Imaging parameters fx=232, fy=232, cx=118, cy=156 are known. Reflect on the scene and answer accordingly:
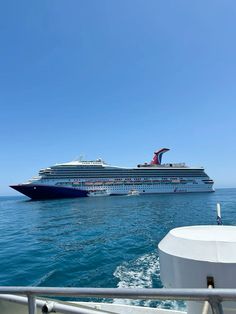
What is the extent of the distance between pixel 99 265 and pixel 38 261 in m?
2.63

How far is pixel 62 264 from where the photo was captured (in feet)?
27.9

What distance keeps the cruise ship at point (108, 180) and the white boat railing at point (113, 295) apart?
54.3 m

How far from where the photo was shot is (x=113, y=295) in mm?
1279

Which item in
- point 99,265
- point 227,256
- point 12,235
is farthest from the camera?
point 12,235


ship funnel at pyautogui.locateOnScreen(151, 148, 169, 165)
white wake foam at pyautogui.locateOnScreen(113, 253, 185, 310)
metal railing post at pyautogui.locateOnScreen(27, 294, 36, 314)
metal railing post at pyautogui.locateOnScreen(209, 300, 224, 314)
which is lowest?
white wake foam at pyautogui.locateOnScreen(113, 253, 185, 310)

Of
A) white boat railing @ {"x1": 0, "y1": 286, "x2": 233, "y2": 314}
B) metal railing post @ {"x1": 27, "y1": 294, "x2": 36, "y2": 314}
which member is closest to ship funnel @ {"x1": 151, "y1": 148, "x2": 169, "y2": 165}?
white boat railing @ {"x1": 0, "y1": 286, "x2": 233, "y2": 314}

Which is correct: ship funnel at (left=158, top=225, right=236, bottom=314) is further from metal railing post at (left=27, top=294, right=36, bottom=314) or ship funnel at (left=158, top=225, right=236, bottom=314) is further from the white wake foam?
the white wake foam

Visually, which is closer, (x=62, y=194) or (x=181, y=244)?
(x=181, y=244)

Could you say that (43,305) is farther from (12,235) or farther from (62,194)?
(62,194)

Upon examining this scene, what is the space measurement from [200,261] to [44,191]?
Result: 180 ft

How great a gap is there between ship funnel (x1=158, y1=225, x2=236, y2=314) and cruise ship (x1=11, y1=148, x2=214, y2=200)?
178 ft

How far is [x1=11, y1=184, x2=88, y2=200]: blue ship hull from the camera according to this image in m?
52.2

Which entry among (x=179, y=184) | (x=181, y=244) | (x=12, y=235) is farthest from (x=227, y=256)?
(x=179, y=184)

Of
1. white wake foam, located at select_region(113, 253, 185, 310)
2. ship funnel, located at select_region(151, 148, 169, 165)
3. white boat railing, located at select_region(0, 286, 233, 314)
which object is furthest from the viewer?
ship funnel, located at select_region(151, 148, 169, 165)
